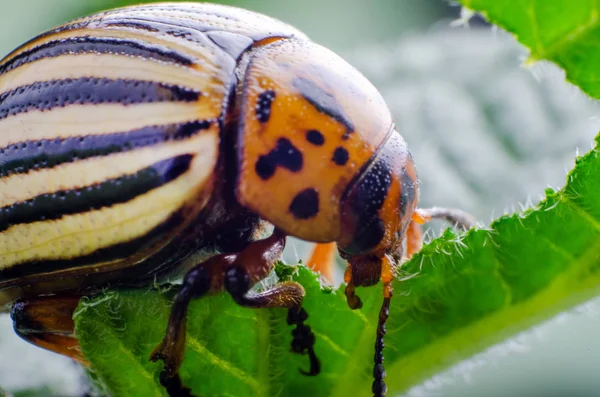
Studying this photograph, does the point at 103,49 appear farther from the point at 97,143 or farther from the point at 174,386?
the point at 174,386

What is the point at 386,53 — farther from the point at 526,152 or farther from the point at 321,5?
the point at 321,5

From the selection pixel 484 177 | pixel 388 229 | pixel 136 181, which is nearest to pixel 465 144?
pixel 484 177

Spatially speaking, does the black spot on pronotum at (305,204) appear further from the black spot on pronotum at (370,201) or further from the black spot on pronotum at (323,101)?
the black spot on pronotum at (323,101)

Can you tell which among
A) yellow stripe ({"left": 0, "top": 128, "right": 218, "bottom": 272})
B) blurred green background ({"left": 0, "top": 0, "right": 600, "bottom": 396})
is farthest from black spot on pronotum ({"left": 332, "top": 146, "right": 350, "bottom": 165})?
blurred green background ({"left": 0, "top": 0, "right": 600, "bottom": 396})

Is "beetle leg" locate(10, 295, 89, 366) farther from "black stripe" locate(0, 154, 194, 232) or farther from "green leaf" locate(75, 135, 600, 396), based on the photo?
"green leaf" locate(75, 135, 600, 396)

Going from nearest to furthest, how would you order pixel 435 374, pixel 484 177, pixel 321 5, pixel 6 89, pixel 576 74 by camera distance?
pixel 576 74 → pixel 435 374 → pixel 6 89 → pixel 484 177 → pixel 321 5

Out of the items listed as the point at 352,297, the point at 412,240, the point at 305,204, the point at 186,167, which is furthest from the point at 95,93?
the point at 412,240

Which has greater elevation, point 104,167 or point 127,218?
point 104,167
